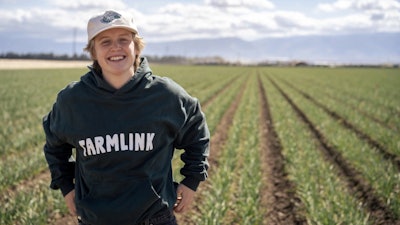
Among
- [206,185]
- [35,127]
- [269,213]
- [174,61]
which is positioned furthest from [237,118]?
[174,61]

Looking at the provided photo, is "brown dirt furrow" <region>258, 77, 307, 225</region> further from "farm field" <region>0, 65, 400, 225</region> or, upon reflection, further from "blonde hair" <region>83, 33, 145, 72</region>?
"blonde hair" <region>83, 33, 145, 72</region>

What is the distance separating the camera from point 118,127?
2.39m

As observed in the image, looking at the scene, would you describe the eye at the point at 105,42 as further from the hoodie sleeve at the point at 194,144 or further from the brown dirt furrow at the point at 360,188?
the brown dirt furrow at the point at 360,188

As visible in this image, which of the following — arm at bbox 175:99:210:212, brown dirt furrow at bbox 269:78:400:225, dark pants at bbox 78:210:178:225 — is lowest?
brown dirt furrow at bbox 269:78:400:225

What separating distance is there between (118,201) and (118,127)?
42cm

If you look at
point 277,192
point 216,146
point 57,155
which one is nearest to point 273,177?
→ point 277,192

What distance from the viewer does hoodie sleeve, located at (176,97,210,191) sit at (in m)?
2.66

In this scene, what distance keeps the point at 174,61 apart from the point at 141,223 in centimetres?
15246

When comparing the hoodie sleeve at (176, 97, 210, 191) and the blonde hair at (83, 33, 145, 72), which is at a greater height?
the blonde hair at (83, 33, 145, 72)

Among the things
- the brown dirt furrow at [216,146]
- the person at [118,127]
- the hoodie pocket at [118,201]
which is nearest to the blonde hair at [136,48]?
the person at [118,127]

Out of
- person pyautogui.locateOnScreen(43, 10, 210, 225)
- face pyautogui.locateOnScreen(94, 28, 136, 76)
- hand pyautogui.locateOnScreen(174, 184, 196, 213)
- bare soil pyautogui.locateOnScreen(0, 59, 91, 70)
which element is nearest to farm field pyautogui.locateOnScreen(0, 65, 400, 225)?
hand pyautogui.locateOnScreen(174, 184, 196, 213)

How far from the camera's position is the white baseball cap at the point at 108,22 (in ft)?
7.70

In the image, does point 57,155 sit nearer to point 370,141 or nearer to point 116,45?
point 116,45

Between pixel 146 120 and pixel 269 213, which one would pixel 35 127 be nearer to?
pixel 269 213
